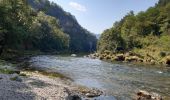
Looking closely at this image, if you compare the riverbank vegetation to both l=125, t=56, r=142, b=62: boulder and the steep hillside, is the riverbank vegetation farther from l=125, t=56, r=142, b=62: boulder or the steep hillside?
the steep hillside

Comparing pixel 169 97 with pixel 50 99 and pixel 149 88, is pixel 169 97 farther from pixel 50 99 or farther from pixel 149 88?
pixel 50 99

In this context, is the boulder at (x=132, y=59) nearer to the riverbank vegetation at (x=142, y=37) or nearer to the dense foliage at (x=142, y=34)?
the riverbank vegetation at (x=142, y=37)

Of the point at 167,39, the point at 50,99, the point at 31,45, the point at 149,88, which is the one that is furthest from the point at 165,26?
the point at 50,99

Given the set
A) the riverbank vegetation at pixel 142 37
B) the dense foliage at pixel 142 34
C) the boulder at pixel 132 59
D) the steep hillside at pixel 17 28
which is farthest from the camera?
the dense foliage at pixel 142 34

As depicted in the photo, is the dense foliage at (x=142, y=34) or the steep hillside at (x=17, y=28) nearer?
the steep hillside at (x=17, y=28)

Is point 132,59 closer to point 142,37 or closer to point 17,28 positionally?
point 142,37

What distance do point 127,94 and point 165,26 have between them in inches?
4013

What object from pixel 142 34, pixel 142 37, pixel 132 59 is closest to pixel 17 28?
pixel 132 59

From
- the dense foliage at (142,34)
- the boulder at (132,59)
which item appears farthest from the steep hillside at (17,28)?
the boulder at (132,59)

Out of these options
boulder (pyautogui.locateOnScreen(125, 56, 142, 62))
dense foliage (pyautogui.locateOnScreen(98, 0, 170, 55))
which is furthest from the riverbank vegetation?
boulder (pyautogui.locateOnScreen(125, 56, 142, 62))

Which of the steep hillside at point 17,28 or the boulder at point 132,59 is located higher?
the steep hillside at point 17,28

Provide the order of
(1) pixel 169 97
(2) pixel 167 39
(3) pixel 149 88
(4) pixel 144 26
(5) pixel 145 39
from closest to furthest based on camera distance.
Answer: (1) pixel 169 97
(3) pixel 149 88
(2) pixel 167 39
(5) pixel 145 39
(4) pixel 144 26

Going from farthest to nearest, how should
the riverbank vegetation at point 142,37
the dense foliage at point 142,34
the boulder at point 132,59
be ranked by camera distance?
the dense foliage at point 142,34, the riverbank vegetation at point 142,37, the boulder at point 132,59

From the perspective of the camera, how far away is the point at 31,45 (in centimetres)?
15125
